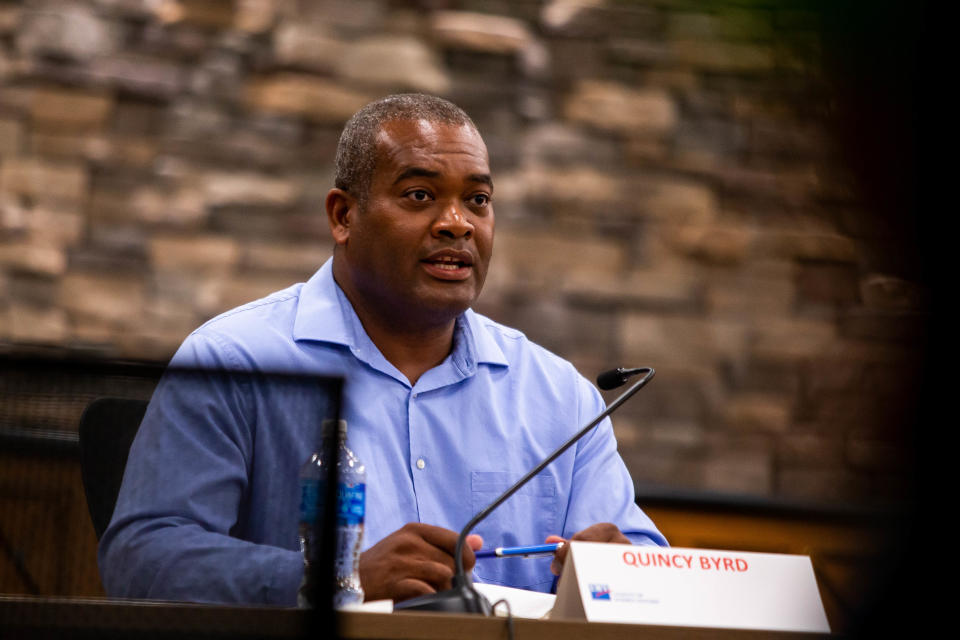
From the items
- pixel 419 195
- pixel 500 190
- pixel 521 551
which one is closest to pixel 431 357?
pixel 419 195

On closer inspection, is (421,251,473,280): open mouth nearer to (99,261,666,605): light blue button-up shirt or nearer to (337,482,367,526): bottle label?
(99,261,666,605): light blue button-up shirt

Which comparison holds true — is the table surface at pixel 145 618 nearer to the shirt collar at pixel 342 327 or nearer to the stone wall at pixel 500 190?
the shirt collar at pixel 342 327

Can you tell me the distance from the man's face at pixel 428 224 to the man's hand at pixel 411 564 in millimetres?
704

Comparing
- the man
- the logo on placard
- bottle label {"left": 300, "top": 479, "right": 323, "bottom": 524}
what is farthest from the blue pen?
bottle label {"left": 300, "top": 479, "right": 323, "bottom": 524}

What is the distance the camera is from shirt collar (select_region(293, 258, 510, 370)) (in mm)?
1931

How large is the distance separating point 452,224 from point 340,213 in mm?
259

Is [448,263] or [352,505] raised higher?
[448,263]

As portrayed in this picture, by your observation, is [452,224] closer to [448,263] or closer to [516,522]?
[448,263]

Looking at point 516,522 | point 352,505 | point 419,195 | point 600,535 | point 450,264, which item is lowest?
point 516,522

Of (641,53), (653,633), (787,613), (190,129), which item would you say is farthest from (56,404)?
(641,53)

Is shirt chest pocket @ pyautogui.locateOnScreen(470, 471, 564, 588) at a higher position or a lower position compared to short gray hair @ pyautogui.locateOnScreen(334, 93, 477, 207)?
lower

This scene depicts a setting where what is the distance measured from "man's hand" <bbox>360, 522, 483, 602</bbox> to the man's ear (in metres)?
0.88

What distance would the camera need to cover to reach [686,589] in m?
1.28

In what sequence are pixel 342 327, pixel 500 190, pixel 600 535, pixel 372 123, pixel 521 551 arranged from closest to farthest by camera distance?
pixel 521 551, pixel 600 535, pixel 342 327, pixel 372 123, pixel 500 190
